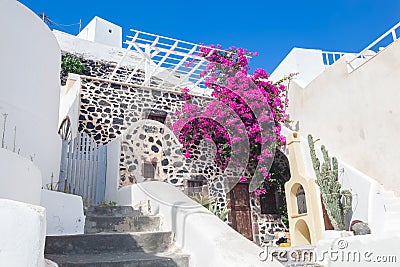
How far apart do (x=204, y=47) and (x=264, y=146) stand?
3364mm

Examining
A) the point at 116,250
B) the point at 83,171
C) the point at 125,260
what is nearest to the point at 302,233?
the point at 83,171

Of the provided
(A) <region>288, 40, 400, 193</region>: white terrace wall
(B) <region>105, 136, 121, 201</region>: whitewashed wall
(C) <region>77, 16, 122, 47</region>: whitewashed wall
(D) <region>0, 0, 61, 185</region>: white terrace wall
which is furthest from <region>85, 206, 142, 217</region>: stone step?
(C) <region>77, 16, 122, 47</region>: whitewashed wall

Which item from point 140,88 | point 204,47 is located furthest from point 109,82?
point 204,47

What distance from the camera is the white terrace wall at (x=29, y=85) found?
4.95 meters

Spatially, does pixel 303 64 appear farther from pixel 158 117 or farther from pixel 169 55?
pixel 158 117

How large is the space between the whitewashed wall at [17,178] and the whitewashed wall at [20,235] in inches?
52.5

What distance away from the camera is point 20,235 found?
1687 millimetres

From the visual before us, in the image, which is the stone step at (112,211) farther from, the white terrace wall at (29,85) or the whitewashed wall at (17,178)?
the white terrace wall at (29,85)

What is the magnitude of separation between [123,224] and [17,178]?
129 cm

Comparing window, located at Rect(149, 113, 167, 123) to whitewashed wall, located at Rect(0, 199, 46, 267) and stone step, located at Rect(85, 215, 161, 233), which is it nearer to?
stone step, located at Rect(85, 215, 161, 233)

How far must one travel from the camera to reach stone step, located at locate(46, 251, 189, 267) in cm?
278

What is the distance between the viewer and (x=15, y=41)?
204 inches

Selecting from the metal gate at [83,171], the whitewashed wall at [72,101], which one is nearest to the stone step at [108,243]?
the metal gate at [83,171]

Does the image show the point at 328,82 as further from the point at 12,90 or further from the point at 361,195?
the point at 12,90
